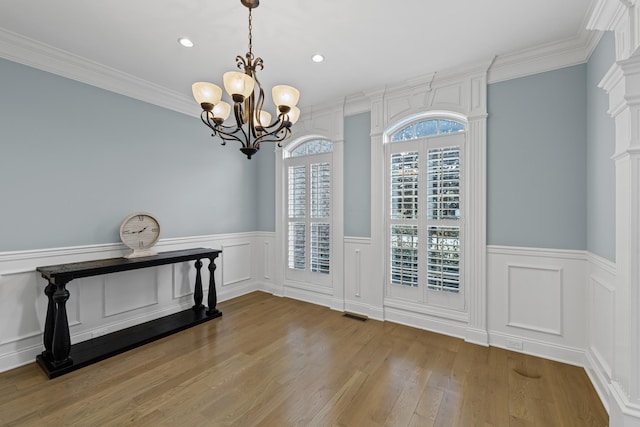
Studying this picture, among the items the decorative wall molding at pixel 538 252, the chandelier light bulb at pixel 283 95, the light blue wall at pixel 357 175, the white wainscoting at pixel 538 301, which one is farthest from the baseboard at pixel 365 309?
the chandelier light bulb at pixel 283 95

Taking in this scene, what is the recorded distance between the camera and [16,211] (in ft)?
8.33

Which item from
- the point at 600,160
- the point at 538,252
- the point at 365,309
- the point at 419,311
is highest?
the point at 600,160

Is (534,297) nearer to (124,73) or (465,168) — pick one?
(465,168)

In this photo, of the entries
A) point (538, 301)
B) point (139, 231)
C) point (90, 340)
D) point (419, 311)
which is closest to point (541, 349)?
point (538, 301)

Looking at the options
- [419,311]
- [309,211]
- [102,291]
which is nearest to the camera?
[102,291]

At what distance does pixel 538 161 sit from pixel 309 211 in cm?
282

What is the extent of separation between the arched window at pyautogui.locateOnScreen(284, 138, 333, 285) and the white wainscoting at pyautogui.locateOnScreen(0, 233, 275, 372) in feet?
1.81

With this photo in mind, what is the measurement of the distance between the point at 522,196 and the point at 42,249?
185 inches

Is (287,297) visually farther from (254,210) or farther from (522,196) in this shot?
(522,196)

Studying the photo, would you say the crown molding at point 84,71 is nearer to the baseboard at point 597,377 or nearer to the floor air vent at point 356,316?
the floor air vent at point 356,316

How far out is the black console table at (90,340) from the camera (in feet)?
7.98

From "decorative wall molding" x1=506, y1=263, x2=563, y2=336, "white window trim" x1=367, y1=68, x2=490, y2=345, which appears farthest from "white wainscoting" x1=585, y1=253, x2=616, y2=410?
"white window trim" x1=367, y1=68, x2=490, y2=345

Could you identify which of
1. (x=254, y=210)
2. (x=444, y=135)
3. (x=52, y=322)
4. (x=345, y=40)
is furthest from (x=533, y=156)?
(x=52, y=322)

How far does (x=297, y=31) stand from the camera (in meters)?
2.43
